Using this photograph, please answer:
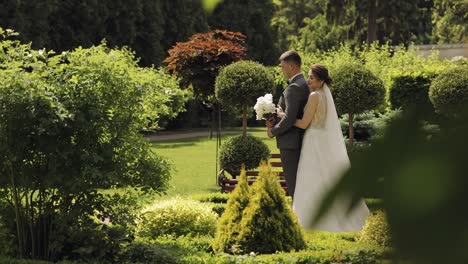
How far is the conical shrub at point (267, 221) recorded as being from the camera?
6.79 meters

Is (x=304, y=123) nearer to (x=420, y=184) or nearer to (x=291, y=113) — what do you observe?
(x=291, y=113)

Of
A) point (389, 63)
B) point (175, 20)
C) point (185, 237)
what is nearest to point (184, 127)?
point (175, 20)

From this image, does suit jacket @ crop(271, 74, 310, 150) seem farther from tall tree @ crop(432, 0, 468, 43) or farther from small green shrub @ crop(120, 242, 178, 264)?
tall tree @ crop(432, 0, 468, 43)

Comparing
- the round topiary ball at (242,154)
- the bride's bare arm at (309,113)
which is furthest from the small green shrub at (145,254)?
the round topiary ball at (242,154)

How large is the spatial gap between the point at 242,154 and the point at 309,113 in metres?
5.64

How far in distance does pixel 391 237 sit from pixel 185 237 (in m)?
7.32

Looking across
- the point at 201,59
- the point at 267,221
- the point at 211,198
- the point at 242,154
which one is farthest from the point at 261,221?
the point at 201,59

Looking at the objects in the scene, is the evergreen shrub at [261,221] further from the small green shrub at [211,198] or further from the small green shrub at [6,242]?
the small green shrub at [211,198]

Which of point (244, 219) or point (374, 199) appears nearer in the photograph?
point (374, 199)

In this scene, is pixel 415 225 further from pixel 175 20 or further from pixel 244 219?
pixel 175 20

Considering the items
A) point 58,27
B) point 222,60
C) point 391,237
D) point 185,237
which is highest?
point 58,27

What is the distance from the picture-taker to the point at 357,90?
15852 mm

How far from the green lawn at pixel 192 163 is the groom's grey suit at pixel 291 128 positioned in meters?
1.36

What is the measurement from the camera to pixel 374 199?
45cm
